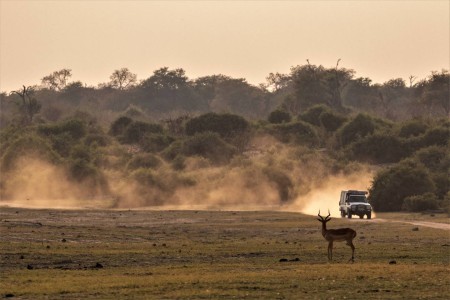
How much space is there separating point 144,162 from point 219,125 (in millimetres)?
18566

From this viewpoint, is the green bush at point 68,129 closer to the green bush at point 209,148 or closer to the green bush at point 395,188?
the green bush at point 209,148

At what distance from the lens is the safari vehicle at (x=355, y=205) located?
246ft

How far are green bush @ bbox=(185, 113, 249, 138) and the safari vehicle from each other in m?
58.6

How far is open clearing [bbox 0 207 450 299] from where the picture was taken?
3031 cm

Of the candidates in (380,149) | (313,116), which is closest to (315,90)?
(313,116)

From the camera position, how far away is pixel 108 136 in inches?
5595

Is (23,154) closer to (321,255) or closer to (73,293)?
(321,255)

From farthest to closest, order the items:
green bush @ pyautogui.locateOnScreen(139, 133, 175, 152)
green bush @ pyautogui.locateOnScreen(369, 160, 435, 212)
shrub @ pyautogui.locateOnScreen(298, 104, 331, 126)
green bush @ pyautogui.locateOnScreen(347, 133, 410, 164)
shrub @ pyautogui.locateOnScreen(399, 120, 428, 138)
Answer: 1. shrub @ pyautogui.locateOnScreen(298, 104, 331, 126)
2. green bush @ pyautogui.locateOnScreen(139, 133, 175, 152)
3. shrub @ pyautogui.locateOnScreen(399, 120, 428, 138)
4. green bush @ pyautogui.locateOnScreen(347, 133, 410, 164)
5. green bush @ pyautogui.locateOnScreen(369, 160, 435, 212)

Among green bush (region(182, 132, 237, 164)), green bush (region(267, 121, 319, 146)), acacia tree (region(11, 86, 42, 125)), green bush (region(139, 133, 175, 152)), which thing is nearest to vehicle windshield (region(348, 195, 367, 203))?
green bush (region(182, 132, 237, 164))

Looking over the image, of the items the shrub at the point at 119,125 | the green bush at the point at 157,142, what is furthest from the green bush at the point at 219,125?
the shrub at the point at 119,125

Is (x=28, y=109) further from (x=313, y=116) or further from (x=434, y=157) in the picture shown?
(x=434, y=157)

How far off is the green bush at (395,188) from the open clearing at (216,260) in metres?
18.2

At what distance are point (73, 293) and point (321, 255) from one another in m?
14.8

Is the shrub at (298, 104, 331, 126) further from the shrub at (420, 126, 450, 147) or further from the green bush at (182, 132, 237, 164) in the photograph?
the shrub at (420, 126, 450, 147)
